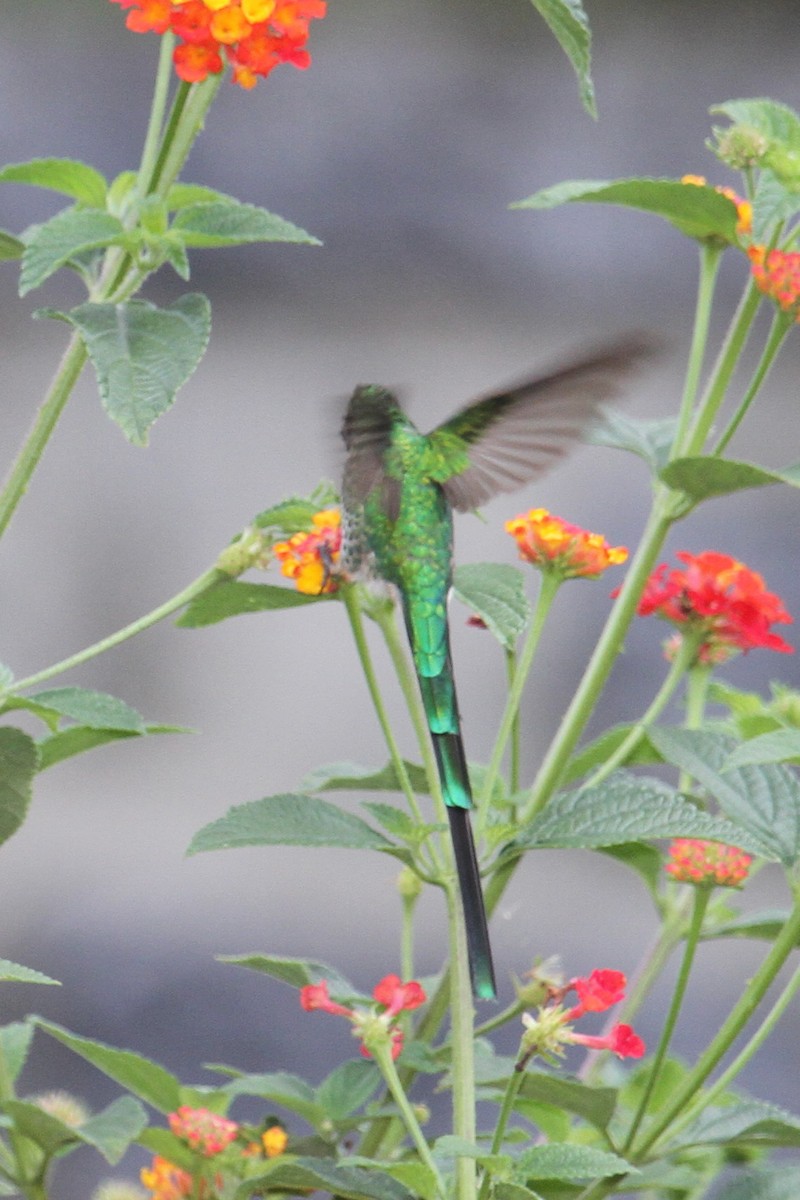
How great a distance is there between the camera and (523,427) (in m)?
0.82

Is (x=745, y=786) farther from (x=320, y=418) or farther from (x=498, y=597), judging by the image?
(x=320, y=418)

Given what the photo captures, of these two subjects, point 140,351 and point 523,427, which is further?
point 523,427

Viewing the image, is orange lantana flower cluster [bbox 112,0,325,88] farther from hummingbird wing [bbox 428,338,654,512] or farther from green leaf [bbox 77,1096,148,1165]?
green leaf [bbox 77,1096,148,1165]

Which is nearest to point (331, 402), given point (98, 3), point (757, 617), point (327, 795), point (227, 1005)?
point (757, 617)

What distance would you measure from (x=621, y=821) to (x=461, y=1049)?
111 millimetres

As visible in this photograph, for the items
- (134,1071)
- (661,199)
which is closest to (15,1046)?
(134,1071)

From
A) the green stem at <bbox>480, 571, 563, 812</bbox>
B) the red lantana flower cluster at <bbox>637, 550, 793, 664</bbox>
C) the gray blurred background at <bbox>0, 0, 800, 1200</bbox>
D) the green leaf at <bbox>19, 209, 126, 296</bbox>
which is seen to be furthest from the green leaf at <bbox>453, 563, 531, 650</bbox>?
the gray blurred background at <bbox>0, 0, 800, 1200</bbox>

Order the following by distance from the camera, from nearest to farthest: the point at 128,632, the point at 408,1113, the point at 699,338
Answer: the point at 408,1113
the point at 128,632
the point at 699,338

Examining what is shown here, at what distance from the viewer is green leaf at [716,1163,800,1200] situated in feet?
2.49

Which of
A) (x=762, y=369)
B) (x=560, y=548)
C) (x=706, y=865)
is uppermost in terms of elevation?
(x=762, y=369)

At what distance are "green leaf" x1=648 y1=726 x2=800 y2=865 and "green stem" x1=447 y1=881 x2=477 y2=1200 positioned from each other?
0.13m

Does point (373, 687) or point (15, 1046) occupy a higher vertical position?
point (373, 687)

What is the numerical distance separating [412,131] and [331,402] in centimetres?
122

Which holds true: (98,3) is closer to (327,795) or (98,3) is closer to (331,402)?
(327,795)
